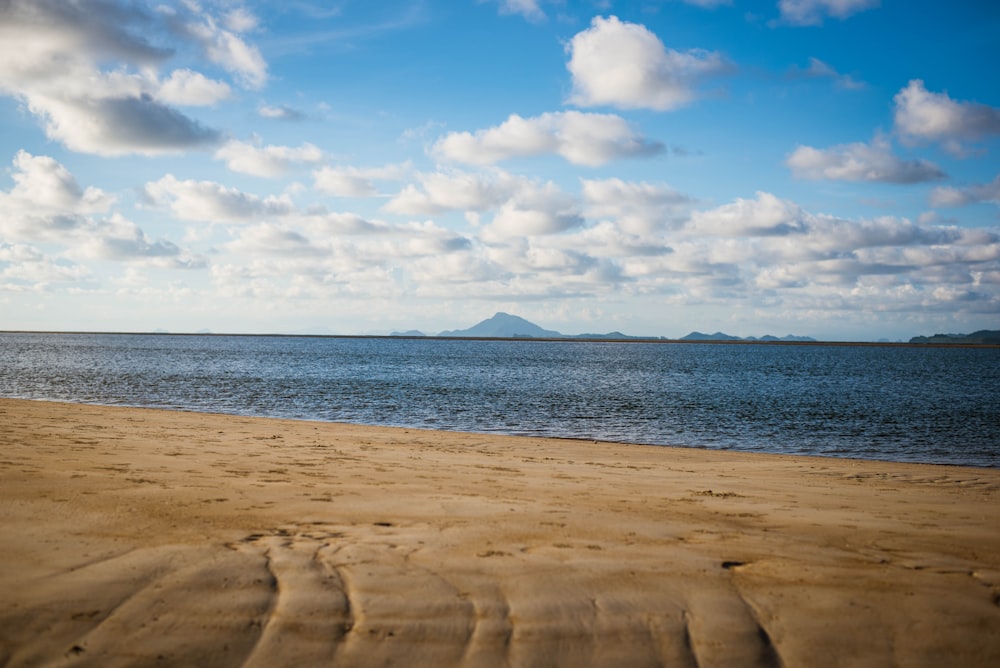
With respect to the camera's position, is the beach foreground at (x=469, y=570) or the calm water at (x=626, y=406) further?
the calm water at (x=626, y=406)

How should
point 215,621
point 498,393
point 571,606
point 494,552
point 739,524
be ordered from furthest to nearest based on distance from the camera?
1. point 498,393
2. point 739,524
3. point 494,552
4. point 571,606
5. point 215,621

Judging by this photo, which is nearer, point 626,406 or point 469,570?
point 469,570

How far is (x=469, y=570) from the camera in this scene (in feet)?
20.4

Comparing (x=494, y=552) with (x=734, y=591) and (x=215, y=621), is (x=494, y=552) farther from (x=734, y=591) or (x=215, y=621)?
(x=215, y=621)

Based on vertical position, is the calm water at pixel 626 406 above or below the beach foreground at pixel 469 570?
below

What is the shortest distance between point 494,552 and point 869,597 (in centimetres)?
383

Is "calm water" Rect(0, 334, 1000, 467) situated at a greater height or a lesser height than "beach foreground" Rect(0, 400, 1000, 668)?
lesser

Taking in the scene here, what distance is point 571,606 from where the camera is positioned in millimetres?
5473

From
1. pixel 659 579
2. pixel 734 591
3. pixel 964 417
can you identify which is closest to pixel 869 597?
pixel 734 591

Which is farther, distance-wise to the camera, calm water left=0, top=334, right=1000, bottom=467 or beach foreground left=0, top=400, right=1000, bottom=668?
calm water left=0, top=334, right=1000, bottom=467

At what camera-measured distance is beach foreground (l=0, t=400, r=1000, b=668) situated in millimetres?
4777

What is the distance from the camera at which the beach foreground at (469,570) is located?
478cm

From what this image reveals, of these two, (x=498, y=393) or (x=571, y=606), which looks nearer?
(x=571, y=606)

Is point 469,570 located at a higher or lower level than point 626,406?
higher
